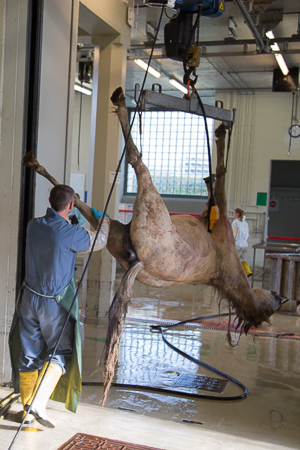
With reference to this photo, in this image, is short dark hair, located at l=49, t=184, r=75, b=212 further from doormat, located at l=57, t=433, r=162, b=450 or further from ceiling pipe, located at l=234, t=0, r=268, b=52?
ceiling pipe, located at l=234, t=0, r=268, b=52

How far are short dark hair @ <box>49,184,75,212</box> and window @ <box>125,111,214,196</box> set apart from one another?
41.4 feet

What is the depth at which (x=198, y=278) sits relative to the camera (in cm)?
337

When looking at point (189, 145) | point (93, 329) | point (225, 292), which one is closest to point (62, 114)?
point (225, 292)

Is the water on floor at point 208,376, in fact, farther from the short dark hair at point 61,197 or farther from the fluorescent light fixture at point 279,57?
the fluorescent light fixture at point 279,57

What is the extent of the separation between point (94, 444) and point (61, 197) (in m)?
1.60

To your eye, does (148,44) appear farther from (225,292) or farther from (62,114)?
(225,292)

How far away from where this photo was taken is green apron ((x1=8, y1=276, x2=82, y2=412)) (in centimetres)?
308

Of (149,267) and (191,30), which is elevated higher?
(191,30)

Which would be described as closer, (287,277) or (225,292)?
(225,292)

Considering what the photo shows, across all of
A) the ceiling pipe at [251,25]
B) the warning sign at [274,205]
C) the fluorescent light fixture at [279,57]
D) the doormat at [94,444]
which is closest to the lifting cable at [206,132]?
the doormat at [94,444]

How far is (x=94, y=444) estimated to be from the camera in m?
2.87

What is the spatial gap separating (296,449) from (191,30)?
2.90 metres

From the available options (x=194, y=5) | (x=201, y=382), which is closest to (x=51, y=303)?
(x=201, y=382)

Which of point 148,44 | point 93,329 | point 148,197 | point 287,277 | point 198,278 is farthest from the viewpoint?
point 148,44
